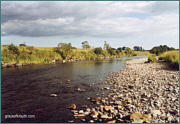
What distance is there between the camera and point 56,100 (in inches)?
Answer: 448

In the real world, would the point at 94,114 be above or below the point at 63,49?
below

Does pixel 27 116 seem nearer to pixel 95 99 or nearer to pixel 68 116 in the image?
pixel 68 116

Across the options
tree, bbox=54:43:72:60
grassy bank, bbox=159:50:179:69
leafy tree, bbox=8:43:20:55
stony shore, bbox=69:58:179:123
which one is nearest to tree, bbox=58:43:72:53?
tree, bbox=54:43:72:60

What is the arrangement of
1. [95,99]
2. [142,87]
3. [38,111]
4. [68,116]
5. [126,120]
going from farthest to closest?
1. [142,87]
2. [95,99]
3. [38,111]
4. [68,116]
5. [126,120]

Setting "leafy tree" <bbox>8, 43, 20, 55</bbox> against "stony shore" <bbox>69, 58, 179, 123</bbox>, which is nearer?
"stony shore" <bbox>69, 58, 179, 123</bbox>

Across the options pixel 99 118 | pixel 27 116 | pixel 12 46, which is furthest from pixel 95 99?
pixel 12 46

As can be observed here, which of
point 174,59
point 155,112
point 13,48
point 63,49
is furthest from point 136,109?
point 63,49

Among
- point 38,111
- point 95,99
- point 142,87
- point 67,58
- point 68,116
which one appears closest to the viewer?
point 68,116

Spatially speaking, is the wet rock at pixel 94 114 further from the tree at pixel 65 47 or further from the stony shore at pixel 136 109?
the tree at pixel 65 47

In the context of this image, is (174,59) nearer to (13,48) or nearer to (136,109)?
(136,109)

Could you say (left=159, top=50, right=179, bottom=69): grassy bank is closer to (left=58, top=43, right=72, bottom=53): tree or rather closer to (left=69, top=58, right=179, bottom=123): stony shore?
(left=69, top=58, right=179, bottom=123): stony shore

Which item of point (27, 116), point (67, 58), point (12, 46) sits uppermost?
point (12, 46)

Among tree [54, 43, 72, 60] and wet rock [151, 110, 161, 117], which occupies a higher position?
tree [54, 43, 72, 60]

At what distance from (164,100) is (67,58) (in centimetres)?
5319
